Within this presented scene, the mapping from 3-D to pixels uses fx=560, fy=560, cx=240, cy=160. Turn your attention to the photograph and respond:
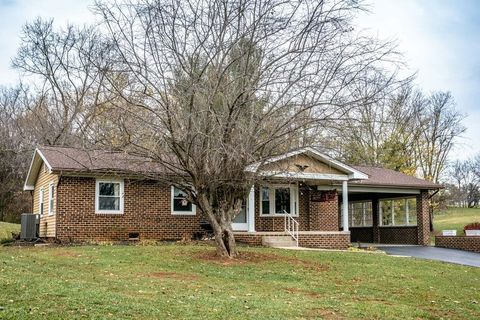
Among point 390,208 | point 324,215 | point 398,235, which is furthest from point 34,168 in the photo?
point 390,208

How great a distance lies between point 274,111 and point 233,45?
1.92 m

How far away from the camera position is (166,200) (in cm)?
2158

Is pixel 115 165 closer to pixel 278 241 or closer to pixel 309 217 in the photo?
pixel 278 241

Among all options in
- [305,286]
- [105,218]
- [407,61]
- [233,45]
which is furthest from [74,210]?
[407,61]

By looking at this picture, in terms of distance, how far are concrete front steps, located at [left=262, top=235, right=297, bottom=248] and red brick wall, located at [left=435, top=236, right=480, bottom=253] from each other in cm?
790

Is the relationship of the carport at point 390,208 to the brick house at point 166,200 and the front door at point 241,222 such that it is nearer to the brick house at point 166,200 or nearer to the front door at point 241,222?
the brick house at point 166,200

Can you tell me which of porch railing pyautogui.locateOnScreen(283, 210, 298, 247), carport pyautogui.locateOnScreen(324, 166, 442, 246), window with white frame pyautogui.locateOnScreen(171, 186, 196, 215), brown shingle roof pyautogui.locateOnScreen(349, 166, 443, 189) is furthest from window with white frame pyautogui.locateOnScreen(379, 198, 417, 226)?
window with white frame pyautogui.locateOnScreen(171, 186, 196, 215)

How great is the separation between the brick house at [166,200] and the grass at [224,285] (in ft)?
8.88

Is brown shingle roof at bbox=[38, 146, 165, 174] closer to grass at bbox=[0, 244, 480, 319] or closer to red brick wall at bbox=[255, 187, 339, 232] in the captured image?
grass at bbox=[0, 244, 480, 319]

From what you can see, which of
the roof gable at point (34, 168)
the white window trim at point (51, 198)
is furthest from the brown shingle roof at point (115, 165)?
the white window trim at point (51, 198)

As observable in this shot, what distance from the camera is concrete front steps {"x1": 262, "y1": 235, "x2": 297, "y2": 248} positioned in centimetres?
2089

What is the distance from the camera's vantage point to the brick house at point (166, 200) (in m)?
19.9

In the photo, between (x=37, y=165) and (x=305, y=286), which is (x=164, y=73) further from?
(x=37, y=165)

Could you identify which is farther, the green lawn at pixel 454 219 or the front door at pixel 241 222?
the green lawn at pixel 454 219
